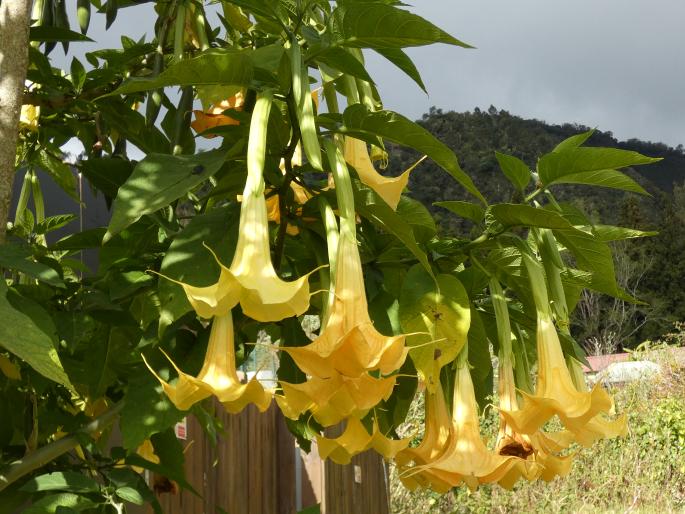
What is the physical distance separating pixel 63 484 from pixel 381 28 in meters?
0.52

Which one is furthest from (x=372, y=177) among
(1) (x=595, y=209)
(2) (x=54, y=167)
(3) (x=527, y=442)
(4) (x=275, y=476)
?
(1) (x=595, y=209)

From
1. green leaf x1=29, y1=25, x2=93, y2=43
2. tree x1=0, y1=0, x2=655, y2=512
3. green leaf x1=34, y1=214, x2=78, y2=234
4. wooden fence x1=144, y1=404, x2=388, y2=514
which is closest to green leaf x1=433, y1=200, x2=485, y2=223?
tree x1=0, y1=0, x2=655, y2=512

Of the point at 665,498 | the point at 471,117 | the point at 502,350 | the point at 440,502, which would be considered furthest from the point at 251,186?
the point at 471,117

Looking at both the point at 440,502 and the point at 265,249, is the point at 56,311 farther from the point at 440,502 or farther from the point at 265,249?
the point at 440,502

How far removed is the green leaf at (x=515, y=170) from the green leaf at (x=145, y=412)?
1.18ft

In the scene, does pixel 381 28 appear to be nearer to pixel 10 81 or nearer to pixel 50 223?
pixel 10 81

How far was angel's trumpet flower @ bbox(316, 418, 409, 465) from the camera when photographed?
64 centimetres

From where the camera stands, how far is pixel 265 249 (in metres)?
0.50

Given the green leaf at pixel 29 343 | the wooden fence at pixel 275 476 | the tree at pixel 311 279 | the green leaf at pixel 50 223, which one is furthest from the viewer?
the wooden fence at pixel 275 476

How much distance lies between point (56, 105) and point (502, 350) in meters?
0.67

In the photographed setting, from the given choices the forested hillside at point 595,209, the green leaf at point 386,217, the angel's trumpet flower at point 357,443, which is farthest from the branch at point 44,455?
the forested hillside at point 595,209

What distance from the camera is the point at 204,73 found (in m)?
0.54

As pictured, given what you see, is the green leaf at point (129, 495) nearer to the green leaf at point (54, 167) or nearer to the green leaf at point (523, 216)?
the green leaf at point (523, 216)

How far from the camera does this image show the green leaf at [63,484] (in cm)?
76
